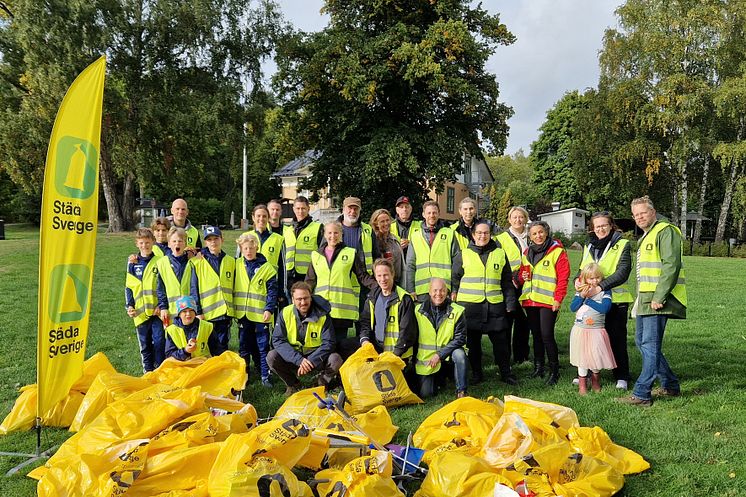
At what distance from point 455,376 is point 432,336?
1.59 feet

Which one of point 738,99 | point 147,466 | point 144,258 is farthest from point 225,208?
point 147,466

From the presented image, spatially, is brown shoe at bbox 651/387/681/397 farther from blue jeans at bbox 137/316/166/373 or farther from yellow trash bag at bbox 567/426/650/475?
blue jeans at bbox 137/316/166/373

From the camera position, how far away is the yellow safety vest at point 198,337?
18.5ft

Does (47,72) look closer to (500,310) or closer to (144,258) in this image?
(144,258)

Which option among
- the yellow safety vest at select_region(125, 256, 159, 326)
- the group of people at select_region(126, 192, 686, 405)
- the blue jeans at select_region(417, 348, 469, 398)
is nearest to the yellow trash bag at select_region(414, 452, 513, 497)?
the blue jeans at select_region(417, 348, 469, 398)

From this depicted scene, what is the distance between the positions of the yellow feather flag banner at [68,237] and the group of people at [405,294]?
4.42 feet

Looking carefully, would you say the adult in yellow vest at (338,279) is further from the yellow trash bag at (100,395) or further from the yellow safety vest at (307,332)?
the yellow trash bag at (100,395)

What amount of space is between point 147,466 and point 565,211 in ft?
133

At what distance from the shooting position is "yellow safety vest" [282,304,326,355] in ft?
18.6

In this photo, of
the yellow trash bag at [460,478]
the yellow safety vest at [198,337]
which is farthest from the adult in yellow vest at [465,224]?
the yellow trash bag at [460,478]

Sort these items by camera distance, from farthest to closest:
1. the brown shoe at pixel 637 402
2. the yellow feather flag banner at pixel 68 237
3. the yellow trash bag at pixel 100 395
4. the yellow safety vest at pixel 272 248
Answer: the yellow safety vest at pixel 272 248, the brown shoe at pixel 637 402, the yellow trash bag at pixel 100 395, the yellow feather flag banner at pixel 68 237

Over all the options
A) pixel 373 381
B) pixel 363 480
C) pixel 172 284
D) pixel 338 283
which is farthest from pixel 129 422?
pixel 338 283

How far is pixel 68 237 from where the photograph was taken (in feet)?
13.9

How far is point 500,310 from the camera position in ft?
19.7
